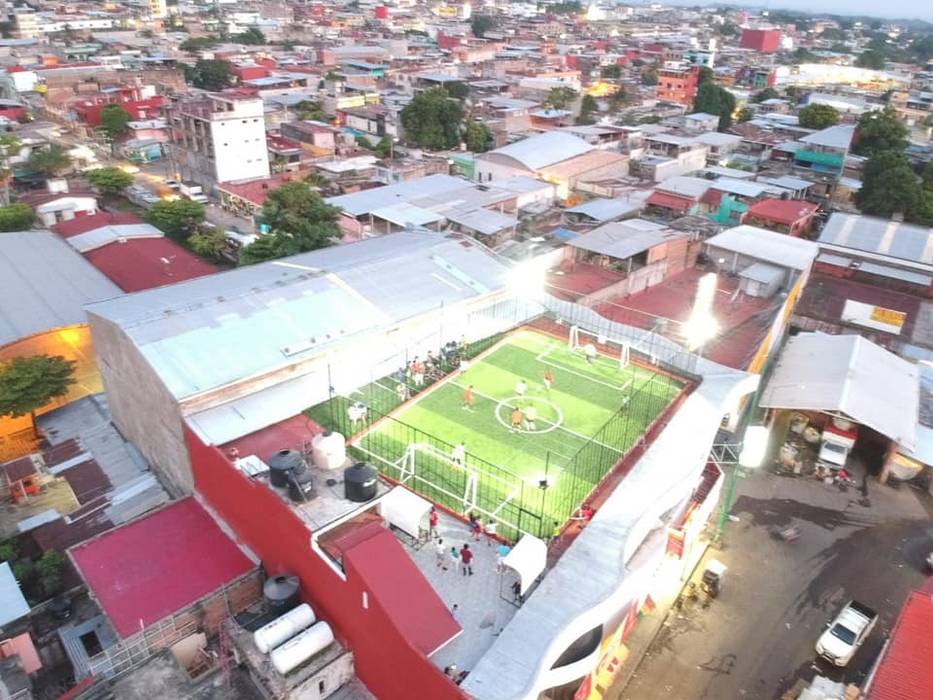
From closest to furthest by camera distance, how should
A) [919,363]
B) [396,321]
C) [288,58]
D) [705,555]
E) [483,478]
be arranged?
1. [483,478]
2. [705,555]
3. [396,321]
4. [919,363]
5. [288,58]

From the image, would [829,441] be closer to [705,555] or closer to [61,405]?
[705,555]

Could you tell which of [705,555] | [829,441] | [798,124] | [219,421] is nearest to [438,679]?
[219,421]

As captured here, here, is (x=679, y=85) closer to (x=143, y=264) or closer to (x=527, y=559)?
(x=143, y=264)

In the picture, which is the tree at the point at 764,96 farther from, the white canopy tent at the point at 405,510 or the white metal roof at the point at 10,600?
the white metal roof at the point at 10,600

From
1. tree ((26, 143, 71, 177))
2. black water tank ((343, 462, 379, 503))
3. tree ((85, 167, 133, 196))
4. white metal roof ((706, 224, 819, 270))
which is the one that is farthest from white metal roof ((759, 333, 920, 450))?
tree ((26, 143, 71, 177))

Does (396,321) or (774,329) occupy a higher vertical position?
(396,321)

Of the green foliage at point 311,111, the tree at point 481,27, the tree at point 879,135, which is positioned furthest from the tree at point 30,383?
the tree at point 481,27

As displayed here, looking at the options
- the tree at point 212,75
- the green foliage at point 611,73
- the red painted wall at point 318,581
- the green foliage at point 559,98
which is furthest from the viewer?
the green foliage at point 611,73
